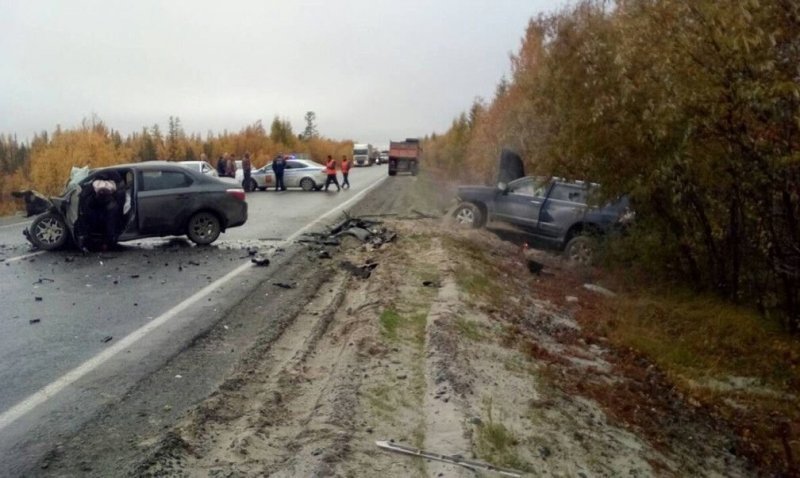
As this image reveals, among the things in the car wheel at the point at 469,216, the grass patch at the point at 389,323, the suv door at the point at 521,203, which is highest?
the suv door at the point at 521,203

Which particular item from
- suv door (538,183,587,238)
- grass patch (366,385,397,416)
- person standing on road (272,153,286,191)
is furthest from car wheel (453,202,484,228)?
person standing on road (272,153,286,191)

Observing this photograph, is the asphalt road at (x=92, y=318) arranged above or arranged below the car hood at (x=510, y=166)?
below

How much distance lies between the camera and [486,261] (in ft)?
39.7

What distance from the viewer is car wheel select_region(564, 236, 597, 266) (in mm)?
13243

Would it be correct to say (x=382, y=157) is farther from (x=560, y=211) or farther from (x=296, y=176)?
(x=560, y=211)

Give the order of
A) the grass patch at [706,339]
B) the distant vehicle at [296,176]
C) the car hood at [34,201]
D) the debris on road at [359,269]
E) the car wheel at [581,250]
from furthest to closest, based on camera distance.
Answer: the distant vehicle at [296,176]
the car hood at [34,201]
the car wheel at [581,250]
the debris on road at [359,269]
the grass patch at [706,339]

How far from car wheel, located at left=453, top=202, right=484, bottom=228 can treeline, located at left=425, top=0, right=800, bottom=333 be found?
11.2 ft

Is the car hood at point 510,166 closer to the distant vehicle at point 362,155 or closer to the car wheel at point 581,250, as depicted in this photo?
the car wheel at point 581,250

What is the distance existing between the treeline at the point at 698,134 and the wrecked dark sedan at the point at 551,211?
0.82 metres

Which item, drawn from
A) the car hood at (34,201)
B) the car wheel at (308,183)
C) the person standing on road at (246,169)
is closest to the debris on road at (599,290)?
the car hood at (34,201)

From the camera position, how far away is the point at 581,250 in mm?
13781

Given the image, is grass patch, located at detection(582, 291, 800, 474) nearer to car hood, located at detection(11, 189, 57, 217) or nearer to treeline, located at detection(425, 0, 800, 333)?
treeline, located at detection(425, 0, 800, 333)

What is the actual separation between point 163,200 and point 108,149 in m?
41.8

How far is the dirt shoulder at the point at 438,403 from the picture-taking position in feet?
14.5
